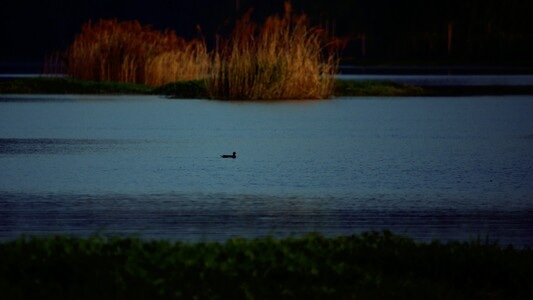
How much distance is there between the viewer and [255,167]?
57.7 ft

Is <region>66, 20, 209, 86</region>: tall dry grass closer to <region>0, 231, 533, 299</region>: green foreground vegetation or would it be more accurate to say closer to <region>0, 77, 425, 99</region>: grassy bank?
<region>0, 77, 425, 99</region>: grassy bank

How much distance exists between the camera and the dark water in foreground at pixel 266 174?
12.1 metres

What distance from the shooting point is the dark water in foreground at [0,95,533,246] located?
1209 centimetres

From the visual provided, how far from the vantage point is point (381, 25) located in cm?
10475

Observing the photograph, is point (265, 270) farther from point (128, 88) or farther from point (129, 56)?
point (129, 56)

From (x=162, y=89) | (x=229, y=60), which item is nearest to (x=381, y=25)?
(x=162, y=89)

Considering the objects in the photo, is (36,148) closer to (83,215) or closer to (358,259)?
(83,215)

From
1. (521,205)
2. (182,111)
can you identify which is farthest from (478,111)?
(521,205)

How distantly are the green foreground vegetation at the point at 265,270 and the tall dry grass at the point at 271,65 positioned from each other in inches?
950

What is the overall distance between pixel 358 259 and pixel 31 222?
374 centimetres

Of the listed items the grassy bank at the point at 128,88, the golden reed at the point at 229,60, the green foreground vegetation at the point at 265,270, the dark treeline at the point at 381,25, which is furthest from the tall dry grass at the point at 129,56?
the dark treeline at the point at 381,25

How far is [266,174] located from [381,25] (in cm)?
8900

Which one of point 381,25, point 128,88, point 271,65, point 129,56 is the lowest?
point 381,25

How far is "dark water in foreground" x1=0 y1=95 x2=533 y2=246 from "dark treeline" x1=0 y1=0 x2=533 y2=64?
6114 cm
